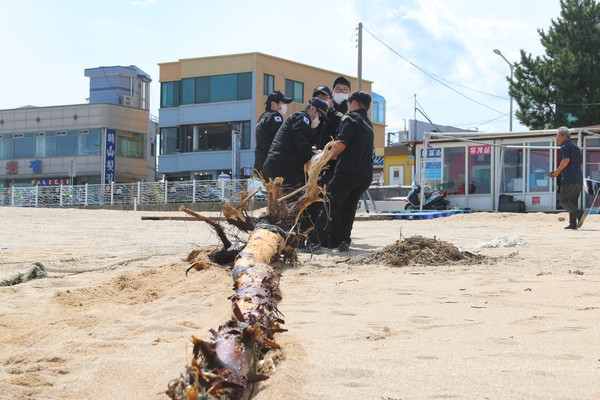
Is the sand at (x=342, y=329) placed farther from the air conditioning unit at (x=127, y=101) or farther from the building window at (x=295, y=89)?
the air conditioning unit at (x=127, y=101)

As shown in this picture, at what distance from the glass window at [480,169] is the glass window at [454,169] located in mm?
251

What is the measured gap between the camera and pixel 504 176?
63.9ft

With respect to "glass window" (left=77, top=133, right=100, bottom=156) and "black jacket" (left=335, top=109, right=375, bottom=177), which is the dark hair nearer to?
"black jacket" (left=335, top=109, right=375, bottom=177)

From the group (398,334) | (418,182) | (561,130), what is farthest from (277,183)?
(418,182)

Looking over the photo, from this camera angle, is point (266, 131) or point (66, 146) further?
point (66, 146)

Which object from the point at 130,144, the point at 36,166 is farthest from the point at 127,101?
the point at 36,166

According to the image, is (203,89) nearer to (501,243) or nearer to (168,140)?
(168,140)

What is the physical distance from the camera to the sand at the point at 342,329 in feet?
8.12

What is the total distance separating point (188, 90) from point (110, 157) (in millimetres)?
7305

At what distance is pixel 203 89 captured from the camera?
4100 cm

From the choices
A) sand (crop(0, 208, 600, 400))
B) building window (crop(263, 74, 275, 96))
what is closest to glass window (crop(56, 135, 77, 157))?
building window (crop(263, 74, 275, 96))

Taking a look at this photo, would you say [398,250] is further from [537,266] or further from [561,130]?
[561,130]

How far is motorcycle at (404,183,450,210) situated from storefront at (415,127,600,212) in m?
0.44

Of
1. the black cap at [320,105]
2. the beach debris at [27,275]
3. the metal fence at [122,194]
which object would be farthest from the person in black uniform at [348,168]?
the metal fence at [122,194]
